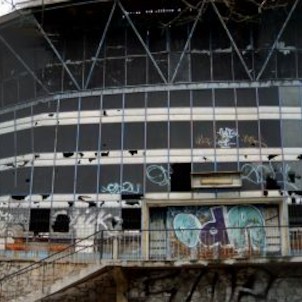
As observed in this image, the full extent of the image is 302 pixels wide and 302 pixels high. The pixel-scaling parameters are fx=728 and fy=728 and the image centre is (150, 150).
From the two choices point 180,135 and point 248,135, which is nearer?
point 248,135

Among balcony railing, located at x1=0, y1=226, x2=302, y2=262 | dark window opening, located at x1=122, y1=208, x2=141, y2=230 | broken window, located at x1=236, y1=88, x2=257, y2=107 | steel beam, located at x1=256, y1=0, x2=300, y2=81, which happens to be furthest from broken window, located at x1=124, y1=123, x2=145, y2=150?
steel beam, located at x1=256, y1=0, x2=300, y2=81

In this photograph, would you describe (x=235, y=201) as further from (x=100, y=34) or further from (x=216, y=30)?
(x=100, y=34)

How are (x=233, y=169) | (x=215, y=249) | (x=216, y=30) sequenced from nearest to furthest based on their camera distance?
(x=215, y=249) < (x=233, y=169) < (x=216, y=30)

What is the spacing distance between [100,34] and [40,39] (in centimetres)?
254

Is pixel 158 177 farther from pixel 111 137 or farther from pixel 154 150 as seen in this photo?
pixel 111 137

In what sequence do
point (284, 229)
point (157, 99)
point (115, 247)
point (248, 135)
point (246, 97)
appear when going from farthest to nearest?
point (157, 99) < point (246, 97) < point (248, 135) < point (284, 229) < point (115, 247)

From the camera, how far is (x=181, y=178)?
2580 cm

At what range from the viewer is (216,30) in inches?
1079

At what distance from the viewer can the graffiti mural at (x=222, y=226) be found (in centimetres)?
2467

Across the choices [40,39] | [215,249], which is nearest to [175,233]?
[215,249]

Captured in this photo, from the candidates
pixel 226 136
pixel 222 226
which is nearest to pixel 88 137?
pixel 226 136

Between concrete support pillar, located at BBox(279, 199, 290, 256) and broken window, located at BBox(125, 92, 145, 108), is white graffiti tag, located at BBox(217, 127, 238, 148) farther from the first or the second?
broken window, located at BBox(125, 92, 145, 108)

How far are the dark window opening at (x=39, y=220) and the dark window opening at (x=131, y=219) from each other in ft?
9.21

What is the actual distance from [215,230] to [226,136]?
3459 mm
